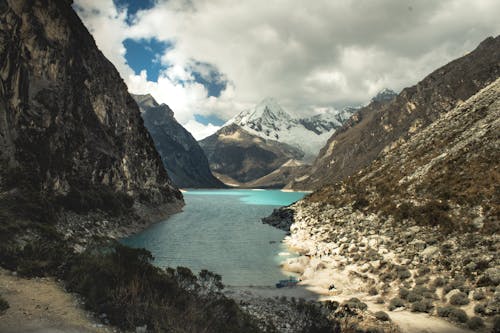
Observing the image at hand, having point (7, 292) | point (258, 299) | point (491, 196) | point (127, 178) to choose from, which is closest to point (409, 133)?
point (127, 178)

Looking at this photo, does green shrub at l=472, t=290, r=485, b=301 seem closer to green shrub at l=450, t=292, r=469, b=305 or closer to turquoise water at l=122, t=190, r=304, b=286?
green shrub at l=450, t=292, r=469, b=305

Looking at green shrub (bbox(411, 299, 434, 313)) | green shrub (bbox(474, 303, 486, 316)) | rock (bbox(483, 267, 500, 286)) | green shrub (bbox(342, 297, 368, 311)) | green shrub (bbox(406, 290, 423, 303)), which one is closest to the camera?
green shrub (bbox(474, 303, 486, 316))

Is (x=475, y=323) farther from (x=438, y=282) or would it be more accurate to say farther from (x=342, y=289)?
(x=342, y=289)

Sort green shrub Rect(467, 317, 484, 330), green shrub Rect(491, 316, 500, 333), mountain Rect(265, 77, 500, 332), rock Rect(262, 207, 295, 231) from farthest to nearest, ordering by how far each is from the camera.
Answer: rock Rect(262, 207, 295, 231), mountain Rect(265, 77, 500, 332), green shrub Rect(467, 317, 484, 330), green shrub Rect(491, 316, 500, 333)

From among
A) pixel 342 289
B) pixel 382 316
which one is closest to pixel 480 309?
pixel 382 316

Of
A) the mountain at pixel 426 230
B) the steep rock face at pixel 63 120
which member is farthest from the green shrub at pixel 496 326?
the steep rock face at pixel 63 120

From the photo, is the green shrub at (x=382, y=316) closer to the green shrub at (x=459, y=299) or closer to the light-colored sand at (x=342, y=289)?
the light-colored sand at (x=342, y=289)

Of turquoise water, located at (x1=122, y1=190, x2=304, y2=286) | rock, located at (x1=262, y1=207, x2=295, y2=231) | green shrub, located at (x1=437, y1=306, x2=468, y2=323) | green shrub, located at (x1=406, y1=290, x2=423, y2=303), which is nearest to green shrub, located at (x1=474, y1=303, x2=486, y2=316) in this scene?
green shrub, located at (x1=437, y1=306, x2=468, y2=323)
